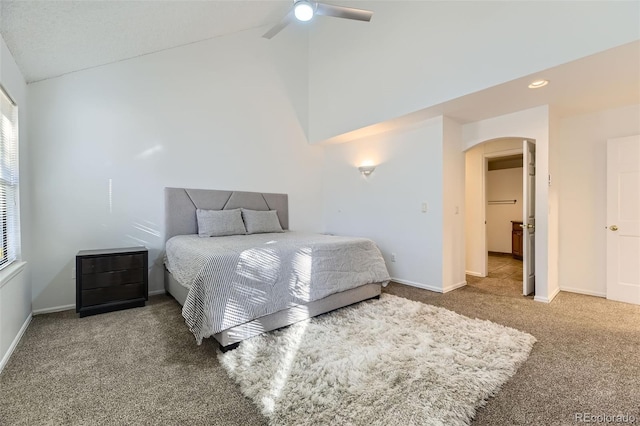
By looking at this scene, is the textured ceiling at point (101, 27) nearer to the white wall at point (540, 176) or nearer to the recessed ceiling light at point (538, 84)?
the recessed ceiling light at point (538, 84)

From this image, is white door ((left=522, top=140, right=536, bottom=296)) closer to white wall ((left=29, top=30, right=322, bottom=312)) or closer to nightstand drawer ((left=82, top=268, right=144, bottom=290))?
white wall ((left=29, top=30, right=322, bottom=312))

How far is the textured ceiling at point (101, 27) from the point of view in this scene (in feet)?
7.06

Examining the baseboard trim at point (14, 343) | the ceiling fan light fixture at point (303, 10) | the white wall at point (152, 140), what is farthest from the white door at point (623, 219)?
the baseboard trim at point (14, 343)

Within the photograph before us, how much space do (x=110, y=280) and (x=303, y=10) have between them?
10.8 ft

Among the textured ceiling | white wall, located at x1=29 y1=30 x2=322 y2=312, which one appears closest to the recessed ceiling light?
the textured ceiling

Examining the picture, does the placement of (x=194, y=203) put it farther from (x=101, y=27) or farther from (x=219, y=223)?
(x=101, y=27)

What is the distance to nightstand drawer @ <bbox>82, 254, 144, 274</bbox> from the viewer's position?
298 centimetres

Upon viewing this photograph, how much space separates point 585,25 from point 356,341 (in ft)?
10.4

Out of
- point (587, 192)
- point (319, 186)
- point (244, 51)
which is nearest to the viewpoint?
point (587, 192)

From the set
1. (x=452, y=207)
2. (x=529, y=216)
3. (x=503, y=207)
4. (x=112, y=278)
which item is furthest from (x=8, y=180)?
(x=503, y=207)

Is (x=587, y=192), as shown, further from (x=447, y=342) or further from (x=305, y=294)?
(x=305, y=294)

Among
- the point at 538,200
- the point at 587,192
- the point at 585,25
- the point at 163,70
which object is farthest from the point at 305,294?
the point at 587,192

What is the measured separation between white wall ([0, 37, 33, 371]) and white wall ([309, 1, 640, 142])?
375cm

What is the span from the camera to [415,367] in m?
1.94
